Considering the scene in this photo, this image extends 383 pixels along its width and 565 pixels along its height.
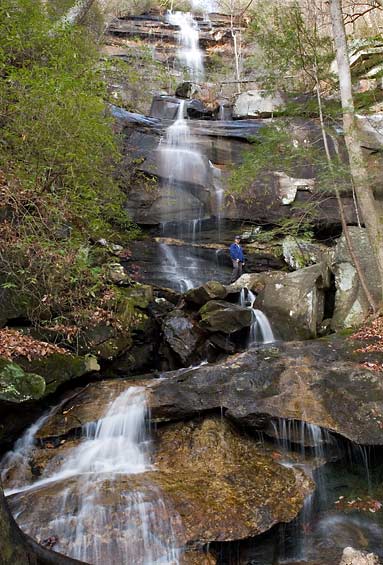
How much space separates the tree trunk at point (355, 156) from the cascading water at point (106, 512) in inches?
237

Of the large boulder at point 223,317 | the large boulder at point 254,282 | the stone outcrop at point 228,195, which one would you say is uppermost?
the stone outcrop at point 228,195

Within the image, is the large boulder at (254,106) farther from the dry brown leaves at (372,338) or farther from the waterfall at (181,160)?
the dry brown leaves at (372,338)

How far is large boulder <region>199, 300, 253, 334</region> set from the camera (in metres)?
8.78

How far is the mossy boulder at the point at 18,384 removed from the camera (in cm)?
512

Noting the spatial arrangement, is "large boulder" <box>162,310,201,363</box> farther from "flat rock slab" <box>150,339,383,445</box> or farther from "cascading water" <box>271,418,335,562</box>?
"cascading water" <box>271,418,335,562</box>

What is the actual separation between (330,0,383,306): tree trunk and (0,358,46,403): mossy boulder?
6566mm

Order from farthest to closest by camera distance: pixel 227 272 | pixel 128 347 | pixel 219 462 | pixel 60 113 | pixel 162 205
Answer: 1. pixel 162 205
2. pixel 227 272
3. pixel 128 347
4. pixel 60 113
5. pixel 219 462

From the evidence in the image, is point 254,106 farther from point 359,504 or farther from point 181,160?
point 359,504

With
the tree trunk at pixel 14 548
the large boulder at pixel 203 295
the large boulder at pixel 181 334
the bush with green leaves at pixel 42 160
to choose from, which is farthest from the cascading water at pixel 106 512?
the large boulder at pixel 203 295

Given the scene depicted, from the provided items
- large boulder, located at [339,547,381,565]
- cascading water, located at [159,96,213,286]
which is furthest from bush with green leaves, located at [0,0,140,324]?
cascading water, located at [159,96,213,286]

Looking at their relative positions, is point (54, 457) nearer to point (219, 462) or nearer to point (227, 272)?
point (219, 462)

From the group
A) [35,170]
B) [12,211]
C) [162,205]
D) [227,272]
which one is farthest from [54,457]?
[162,205]

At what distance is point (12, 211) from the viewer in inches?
266

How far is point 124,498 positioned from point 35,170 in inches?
208
